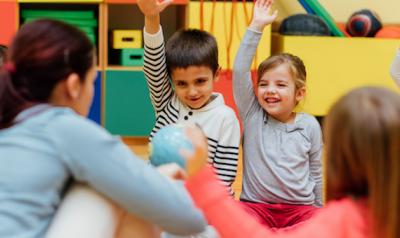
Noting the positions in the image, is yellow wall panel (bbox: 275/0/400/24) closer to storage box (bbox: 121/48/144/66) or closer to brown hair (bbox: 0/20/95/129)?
storage box (bbox: 121/48/144/66)

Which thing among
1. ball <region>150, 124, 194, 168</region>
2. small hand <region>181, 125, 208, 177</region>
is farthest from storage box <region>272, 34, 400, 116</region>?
small hand <region>181, 125, 208, 177</region>

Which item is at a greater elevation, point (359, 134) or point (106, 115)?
point (359, 134)

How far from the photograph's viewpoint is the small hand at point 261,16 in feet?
6.09

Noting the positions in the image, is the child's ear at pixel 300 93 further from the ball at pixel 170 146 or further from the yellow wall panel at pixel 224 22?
the yellow wall panel at pixel 224 22

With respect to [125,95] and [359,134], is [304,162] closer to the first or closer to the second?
[359,134]

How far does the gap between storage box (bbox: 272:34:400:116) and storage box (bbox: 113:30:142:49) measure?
2.37 feet

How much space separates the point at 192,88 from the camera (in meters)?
1.84

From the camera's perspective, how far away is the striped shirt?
6.05 ft

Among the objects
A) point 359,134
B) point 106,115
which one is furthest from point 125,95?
point 359,134

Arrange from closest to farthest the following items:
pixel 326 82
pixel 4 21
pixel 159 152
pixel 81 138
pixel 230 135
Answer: pixel 81 138, pixel 159 152, pixel 230 135, pixel 4 21, pixel 326 82

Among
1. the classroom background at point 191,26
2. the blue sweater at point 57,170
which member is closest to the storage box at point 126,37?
the classroom background at point 191,26

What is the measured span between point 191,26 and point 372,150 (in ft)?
7.63

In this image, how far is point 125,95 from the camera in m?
3.31

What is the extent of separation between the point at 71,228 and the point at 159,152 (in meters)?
0.28
